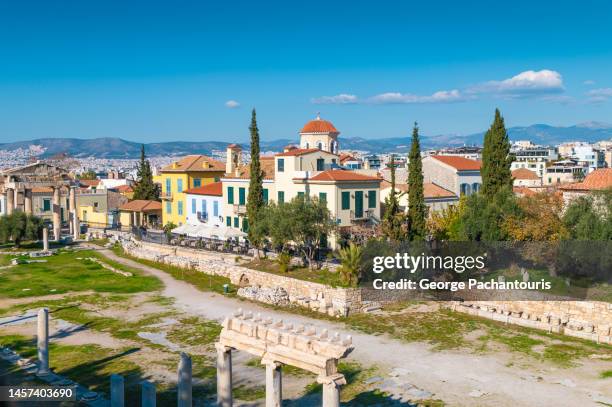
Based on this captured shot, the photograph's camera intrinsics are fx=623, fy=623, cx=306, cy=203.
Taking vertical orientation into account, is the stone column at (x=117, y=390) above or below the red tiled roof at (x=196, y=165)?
below

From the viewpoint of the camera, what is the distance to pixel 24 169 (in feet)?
217

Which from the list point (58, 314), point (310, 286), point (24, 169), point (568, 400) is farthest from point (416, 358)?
point (24, 169)

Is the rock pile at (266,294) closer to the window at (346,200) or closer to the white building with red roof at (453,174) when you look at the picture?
the window at (346,200)

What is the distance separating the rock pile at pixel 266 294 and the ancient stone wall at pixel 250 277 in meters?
0.54

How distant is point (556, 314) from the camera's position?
32.0m

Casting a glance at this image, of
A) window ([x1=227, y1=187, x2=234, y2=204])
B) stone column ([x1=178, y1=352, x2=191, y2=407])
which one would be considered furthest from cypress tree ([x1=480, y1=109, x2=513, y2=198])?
stone column ([x1=178, y1=352, x2=191, y2=407])

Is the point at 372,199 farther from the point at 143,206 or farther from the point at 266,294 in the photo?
the point at 143,206

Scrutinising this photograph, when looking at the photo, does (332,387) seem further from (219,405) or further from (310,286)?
(310,286)

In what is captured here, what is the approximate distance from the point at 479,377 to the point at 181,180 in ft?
151

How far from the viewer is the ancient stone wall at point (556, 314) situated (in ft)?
97.6

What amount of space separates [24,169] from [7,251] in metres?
10.9

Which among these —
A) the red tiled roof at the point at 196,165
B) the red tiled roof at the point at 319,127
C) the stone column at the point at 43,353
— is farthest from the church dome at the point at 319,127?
the stone column at the point at 43,353

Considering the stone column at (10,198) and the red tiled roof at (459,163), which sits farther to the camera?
the stone column at (10,198)

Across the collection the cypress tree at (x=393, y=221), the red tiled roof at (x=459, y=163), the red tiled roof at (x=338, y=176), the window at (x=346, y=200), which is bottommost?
the cypress tree at (x=393, y=221)
